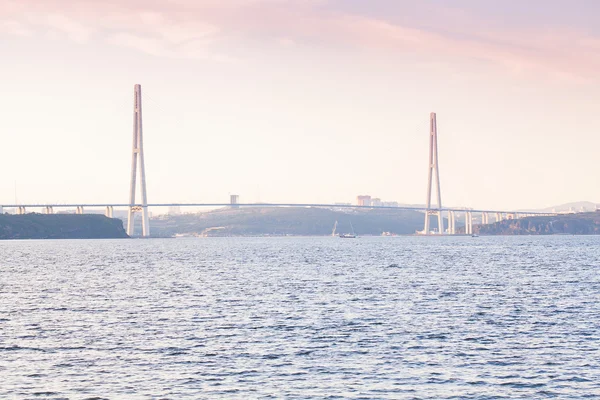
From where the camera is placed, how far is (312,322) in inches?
1639

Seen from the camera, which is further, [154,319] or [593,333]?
[154,319]

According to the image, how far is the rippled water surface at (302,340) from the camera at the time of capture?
88.0 feet

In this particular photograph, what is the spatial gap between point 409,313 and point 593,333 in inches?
418

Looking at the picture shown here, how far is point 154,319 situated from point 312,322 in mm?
8286

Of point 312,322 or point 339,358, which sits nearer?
point 339,358

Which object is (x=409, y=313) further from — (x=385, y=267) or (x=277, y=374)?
(x=385, y=267)

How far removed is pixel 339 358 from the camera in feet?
103

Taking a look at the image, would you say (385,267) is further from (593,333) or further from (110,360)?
(110,360)

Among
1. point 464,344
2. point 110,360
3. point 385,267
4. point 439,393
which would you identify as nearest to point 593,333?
point 464,344

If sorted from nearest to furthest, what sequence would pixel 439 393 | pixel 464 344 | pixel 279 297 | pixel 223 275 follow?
1. pixel 439 393
2. pixel 464 344
3. pixel 279 297
4. pixel 223 275

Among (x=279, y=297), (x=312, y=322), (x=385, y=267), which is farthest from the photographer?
(x=385, y=267)

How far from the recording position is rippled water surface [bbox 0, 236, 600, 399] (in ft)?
88.0

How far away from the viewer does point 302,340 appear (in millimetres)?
35750

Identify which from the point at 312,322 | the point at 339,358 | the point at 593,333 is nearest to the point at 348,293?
the point at 312,322
